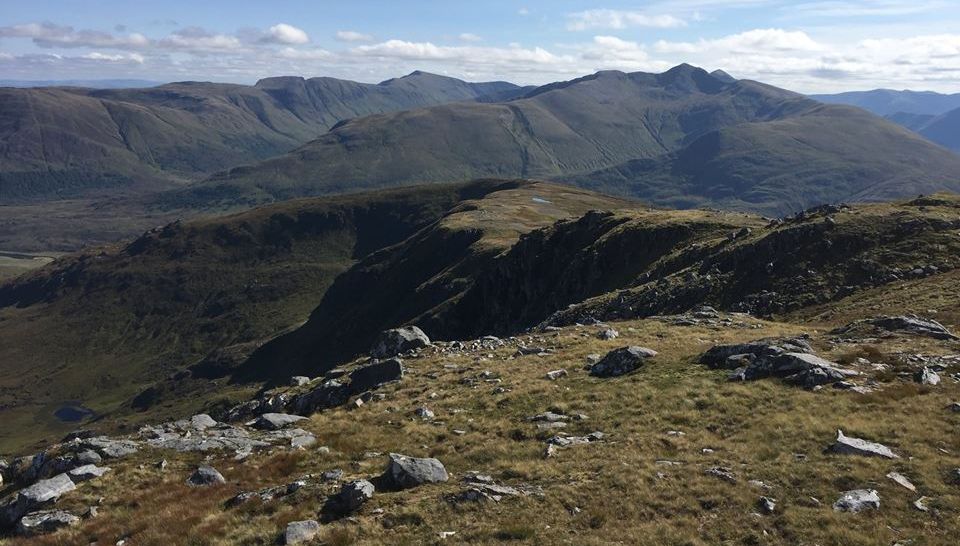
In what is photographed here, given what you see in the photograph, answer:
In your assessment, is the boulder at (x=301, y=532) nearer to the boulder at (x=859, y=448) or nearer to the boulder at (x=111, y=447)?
the boulder at (x=111, y=447)

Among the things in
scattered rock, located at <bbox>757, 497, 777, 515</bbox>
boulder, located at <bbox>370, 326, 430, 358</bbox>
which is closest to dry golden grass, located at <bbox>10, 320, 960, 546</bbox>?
scattered rock, located at <bbox>757, 497, 777, 515</bbox>

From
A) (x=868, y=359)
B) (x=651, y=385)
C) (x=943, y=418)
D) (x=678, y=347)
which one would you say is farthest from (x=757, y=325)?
(x=943, y=418)

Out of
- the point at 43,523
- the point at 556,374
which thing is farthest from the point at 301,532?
the point at 556,374

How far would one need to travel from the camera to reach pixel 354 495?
20.2m

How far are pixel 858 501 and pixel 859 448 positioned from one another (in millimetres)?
3647

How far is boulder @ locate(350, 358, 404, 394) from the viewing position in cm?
3812

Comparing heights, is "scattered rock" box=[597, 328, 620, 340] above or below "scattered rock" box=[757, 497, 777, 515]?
below

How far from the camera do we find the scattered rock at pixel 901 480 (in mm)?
18391

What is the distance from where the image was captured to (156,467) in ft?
85.4

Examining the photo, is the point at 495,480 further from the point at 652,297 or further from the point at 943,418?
the point at 652,297

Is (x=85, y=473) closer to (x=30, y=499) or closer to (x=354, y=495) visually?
(x=30, y=499)

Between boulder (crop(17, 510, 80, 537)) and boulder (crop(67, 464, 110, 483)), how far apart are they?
2.82m

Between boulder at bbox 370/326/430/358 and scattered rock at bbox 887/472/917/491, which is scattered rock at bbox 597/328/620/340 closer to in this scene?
boulder at bbox 370/326/430/358

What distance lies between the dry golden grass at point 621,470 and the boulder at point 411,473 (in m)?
0.72
